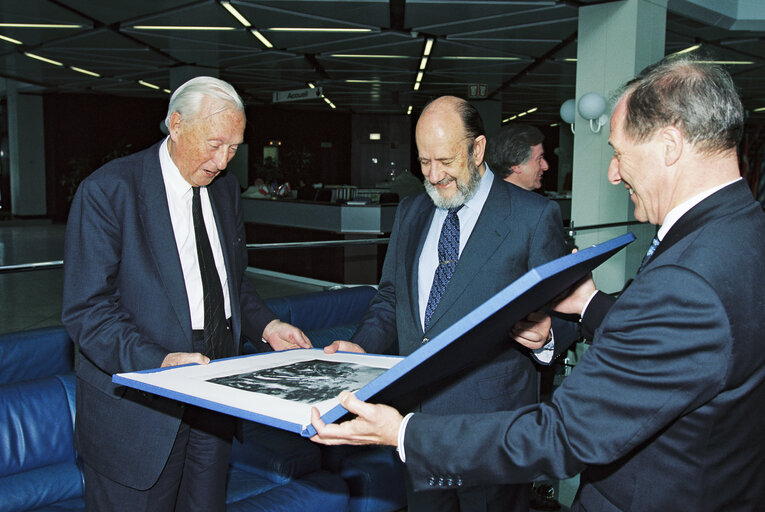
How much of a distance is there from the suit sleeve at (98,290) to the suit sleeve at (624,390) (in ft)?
3.01

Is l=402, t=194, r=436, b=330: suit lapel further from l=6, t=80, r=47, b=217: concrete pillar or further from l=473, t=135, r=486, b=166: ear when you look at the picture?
l=6, t=80, r=47, b=217: concrete pillar

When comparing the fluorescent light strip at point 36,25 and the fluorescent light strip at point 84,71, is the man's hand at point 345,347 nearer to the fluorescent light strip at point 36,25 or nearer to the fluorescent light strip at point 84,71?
the fluorescent light strip at point 36,25

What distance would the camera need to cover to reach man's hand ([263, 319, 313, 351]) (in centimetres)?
200

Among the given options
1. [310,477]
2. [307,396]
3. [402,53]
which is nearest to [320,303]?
[310,477]

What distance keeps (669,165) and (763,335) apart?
0.32m

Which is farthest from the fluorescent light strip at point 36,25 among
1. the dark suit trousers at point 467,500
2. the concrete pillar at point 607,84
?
the dark suit trousers at point 467,500

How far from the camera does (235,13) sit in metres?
8.43

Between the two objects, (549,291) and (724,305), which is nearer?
(724,305)

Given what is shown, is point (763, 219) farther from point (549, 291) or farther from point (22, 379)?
point (22, 379)

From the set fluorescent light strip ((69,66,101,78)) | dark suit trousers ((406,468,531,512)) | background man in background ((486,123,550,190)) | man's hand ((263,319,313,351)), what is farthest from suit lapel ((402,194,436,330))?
fluorescent light strip ((69,66,101,78))

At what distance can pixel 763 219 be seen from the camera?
1.14m

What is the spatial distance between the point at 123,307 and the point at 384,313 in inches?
33.3

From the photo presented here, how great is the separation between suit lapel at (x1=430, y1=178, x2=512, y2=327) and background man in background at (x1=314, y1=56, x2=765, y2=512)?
0.74 m

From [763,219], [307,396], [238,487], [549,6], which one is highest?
[549,6]
